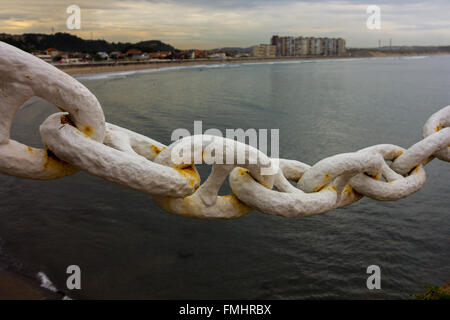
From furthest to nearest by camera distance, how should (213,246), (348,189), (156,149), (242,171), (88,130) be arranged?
(213,246)
(348,189)
(156,149)
(242,171)
(88,130)

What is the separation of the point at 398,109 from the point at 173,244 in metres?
12.6

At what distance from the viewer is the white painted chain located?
1.00m

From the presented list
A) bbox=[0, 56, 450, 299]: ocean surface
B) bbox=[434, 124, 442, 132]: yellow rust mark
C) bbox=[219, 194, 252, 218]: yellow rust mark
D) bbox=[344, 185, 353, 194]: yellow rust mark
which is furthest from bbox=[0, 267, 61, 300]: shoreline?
bbox=[434, 124, 442, 132]: yellow rust mark

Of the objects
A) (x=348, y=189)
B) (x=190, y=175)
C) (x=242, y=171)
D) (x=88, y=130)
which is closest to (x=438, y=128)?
(x=348, y=189)

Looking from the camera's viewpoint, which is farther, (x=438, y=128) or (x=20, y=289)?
(x=20, y=289)

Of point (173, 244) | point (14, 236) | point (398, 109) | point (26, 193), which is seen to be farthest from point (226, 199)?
point (398, 109)

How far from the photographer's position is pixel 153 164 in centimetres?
109

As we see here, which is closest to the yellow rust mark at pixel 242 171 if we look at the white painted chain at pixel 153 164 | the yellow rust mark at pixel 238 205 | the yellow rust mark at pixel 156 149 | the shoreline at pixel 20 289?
the white painted chain at pixel 153 164

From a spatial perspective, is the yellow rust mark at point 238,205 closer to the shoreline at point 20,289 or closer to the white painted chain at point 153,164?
the white painted chain at point 153,164

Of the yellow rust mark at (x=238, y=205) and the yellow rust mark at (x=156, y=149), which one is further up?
the yellow rust mark at (x=156, y=149)

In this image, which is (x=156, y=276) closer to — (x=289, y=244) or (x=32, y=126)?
(x=289, y=244)

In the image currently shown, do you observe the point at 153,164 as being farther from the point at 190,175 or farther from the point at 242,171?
the point at 242,171

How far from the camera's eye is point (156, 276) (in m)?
3.23

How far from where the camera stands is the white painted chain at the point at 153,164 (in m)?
1.00
